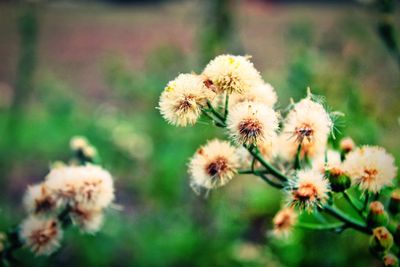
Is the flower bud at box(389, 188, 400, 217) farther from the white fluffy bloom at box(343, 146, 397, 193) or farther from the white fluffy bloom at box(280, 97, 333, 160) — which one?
the white fluffy bloom at box(280, 97, 333, 160)

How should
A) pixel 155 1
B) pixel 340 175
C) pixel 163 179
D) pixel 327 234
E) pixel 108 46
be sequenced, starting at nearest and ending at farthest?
pixel 340 175
pixel 327 234
pixel 163 179
pixel 108 46
pixel 155 1

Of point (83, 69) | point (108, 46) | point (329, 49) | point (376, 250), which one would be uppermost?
point (108, 46)

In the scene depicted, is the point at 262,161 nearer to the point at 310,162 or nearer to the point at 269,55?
the point at 310,162

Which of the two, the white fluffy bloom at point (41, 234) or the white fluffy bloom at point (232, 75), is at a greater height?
the white fluffy bloom at point (232, 75)

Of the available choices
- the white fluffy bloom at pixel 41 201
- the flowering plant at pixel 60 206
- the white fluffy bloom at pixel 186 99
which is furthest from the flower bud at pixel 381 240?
the white fluffy bloom at pixel 41 201

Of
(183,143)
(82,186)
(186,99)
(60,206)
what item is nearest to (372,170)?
(186,99)

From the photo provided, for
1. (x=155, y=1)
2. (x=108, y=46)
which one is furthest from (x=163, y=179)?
(x=155, y=1)

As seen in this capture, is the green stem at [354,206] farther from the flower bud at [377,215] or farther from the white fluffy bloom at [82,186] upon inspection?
the white fluffy bloom at [82,186]
